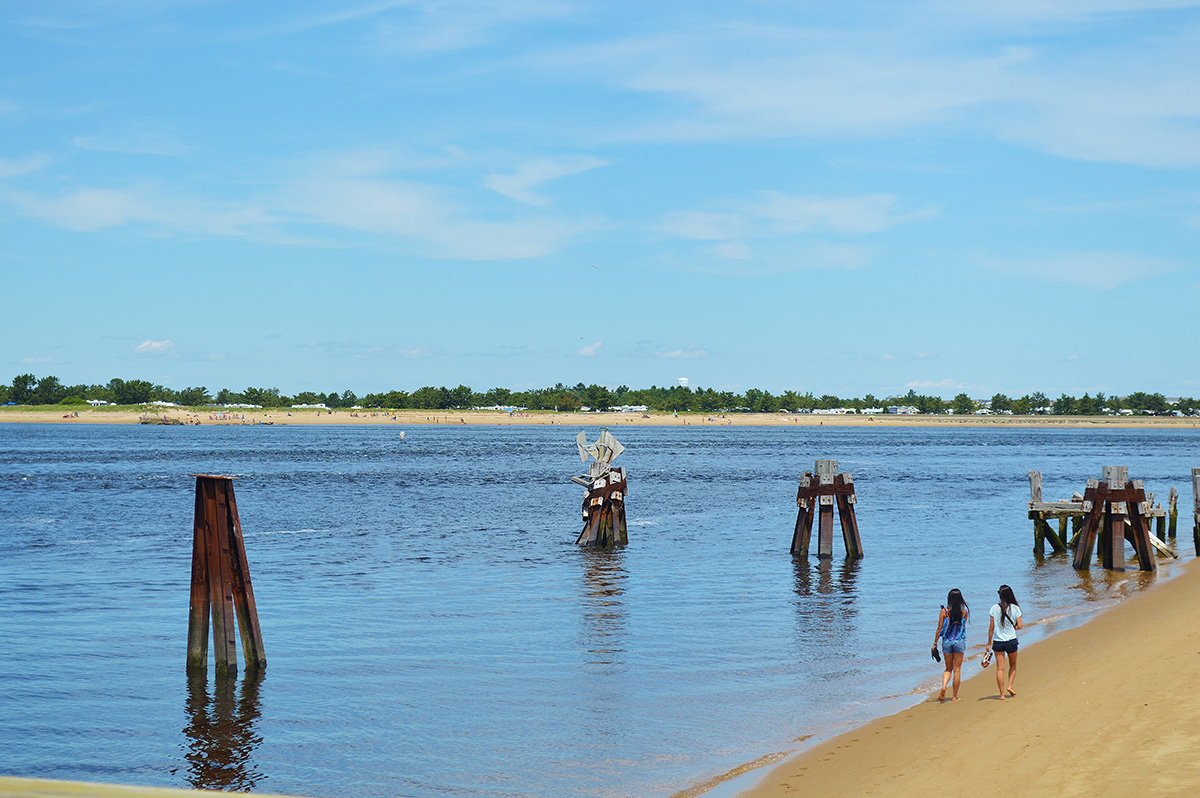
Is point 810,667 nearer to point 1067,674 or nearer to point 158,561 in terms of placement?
point 1067,674

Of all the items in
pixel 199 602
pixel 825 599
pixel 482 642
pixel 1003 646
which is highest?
pixel 199 602

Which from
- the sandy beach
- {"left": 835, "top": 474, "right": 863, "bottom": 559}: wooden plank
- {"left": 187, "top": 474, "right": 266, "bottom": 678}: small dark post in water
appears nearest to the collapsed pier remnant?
{"left": 835, "top": 474, "right": 863, "bottom": 559}: wooden plank

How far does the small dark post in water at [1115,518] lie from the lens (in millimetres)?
25875

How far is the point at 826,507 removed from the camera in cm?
2905

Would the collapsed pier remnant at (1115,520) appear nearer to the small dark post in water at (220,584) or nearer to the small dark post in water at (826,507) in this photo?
the small dark post in water at (826,507)

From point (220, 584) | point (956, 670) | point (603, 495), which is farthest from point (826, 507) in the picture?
point (220, 584)

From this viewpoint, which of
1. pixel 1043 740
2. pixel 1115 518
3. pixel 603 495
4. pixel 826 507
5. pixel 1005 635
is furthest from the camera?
pixel 603 495

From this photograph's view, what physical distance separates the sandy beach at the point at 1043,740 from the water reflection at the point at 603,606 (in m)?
5.74

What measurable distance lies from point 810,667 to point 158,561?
20537 mm

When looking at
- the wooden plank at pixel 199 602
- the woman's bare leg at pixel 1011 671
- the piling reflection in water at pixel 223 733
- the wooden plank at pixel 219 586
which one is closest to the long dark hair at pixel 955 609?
the woman's bare leg at pixel 1011 671

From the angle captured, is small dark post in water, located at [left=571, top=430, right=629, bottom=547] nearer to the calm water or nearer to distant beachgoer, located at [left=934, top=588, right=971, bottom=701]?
the calm water

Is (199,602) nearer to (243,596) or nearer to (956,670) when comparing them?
(243,596)

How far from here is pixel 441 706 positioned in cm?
1405

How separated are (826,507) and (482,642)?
544 inches
